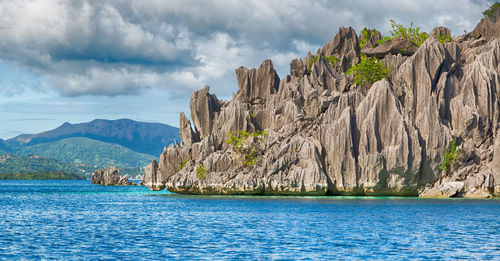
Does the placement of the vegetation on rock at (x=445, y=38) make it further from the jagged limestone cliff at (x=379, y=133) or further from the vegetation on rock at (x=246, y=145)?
the vegetation on rock at (x=246, y=145)

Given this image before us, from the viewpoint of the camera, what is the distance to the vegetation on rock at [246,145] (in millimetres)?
120562

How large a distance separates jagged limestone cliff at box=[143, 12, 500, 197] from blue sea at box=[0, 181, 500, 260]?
2237 centimetres

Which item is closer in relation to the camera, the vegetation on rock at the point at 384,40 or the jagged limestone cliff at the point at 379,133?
the jagged limestone cliff at the point at 379,133

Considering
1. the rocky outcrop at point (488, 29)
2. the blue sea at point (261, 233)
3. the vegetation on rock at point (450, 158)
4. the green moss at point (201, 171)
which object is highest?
the rocky outcrop at point (488, 29)

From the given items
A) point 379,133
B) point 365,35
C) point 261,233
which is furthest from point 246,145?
point 261,233

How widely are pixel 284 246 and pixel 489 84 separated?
8247 centimetres

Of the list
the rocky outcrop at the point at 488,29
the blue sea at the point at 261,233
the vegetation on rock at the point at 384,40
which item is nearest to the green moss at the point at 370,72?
the vegetation on rock at the point at 384,40

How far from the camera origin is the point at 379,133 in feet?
356

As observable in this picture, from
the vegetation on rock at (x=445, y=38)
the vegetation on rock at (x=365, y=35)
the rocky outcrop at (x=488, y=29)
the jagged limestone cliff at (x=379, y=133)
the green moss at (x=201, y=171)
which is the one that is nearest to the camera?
the jagged limestone cliff at (x=379, y=133)

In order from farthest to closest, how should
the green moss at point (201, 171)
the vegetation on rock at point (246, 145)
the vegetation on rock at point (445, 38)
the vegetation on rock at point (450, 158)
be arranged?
the vegetation on rock at point (445, 38)
the green moss at point (201, 171)
the vegetation on rock at point (246, 145)
the vegetation on rock at point (450, 158)

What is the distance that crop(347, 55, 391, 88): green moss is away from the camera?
5027 inches

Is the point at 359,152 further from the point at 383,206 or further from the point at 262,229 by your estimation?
the point at 262,229

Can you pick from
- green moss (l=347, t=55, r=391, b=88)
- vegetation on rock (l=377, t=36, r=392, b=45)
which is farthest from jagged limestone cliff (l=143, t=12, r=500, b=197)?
vegetation on rock (l=377, t=36, r=392, b=45)

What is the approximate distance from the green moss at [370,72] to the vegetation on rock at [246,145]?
96.5ft
